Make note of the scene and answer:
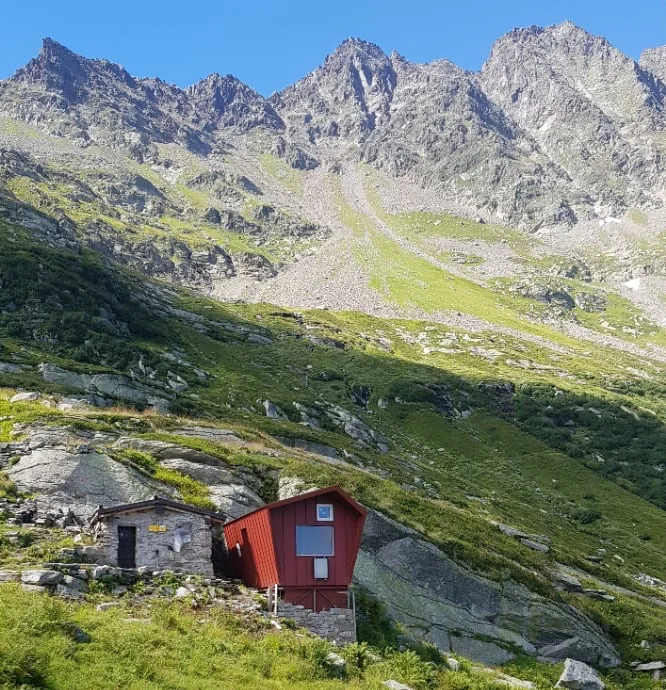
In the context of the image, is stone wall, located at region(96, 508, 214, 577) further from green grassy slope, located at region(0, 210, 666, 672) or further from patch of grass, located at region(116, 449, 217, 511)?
green grassy slope, located at region(0, 210, 666, 672)

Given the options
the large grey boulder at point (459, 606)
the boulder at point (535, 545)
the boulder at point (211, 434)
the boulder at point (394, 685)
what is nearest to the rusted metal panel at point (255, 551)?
the large grey boulder at point (459, 606)

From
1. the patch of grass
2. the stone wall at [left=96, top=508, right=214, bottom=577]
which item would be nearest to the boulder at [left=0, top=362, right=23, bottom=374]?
the patch of grass

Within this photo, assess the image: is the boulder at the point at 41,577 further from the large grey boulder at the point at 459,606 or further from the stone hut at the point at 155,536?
the large grey boulder at the point at 459,606

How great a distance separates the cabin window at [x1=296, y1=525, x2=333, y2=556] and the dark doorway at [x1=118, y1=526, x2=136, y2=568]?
574 cm

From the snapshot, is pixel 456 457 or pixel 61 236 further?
pixel 61 236

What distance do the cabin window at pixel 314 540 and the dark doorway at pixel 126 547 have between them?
5740mm

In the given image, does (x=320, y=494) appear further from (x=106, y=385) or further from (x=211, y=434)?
(x=106, y=385)

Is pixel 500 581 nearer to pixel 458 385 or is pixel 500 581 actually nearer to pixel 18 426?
pixel 18 426

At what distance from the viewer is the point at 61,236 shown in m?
136

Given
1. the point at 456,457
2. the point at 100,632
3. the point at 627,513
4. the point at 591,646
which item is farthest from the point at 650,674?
the point at 456,457

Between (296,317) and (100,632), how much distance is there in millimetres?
140666

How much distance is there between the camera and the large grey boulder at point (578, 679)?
969 inches

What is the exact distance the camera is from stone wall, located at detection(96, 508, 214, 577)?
25.1 metres

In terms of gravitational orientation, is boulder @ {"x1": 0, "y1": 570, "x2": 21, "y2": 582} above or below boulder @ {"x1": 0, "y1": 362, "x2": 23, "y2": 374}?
below
